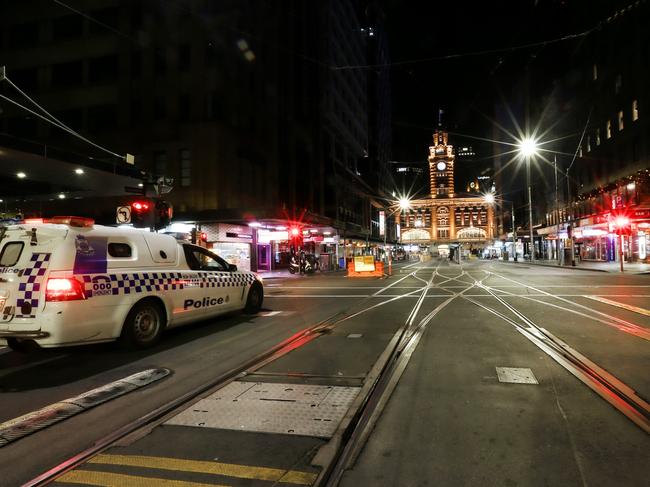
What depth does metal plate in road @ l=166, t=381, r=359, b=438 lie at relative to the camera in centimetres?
397

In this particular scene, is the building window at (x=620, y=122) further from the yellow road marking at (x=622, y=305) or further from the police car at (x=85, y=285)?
the police car at (x=85, y=285)

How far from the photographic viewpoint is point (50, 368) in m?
6.27

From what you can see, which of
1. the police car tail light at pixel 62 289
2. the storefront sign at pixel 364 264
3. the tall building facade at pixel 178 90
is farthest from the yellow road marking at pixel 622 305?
the tall building facade at pixel 178 90

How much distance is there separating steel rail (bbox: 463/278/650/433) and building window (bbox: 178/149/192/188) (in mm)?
24726

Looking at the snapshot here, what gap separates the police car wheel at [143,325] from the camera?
6957 mm

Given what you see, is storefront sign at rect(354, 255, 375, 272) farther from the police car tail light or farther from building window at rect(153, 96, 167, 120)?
the police car tail light

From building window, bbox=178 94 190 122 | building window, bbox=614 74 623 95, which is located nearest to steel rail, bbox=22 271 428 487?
building window, bbox=178 94 190 122

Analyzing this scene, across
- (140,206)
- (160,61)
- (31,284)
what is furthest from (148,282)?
(160,61)

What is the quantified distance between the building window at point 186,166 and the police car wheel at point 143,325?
23.0m

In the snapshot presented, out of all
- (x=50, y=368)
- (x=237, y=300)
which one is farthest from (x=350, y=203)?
(x=50, y=368)

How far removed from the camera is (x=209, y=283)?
8984 millimetres

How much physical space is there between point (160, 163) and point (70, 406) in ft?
91.4

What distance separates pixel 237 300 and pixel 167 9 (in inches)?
1065

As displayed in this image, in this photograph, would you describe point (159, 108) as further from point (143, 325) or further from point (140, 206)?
point (143, 325)
